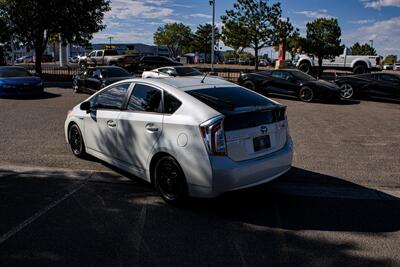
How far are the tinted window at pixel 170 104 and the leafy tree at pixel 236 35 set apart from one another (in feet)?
99.5

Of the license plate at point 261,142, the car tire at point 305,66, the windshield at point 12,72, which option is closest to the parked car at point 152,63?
the car tire at point 305,66

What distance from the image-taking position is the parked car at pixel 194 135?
4.19 meters

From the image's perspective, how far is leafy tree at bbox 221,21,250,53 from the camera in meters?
33.8

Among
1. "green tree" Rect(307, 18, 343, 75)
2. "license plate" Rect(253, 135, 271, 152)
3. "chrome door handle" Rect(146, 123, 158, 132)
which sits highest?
"green tree" Rect(307, 18, 343, 75)

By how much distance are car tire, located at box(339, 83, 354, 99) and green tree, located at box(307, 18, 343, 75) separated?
13.0 metres

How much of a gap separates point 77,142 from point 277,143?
3619 mm

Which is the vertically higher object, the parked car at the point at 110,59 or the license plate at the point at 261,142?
the parked car at the point at 110,59

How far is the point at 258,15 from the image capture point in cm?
3316

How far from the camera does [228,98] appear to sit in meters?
4.77

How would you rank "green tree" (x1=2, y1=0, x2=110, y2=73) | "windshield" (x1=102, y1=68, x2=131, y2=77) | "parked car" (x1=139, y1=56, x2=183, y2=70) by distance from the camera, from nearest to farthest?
1. "windshield" (x1=102, y1=68, x2=131, y2=77)
2. "green tree" (x1=2, y1=0, x2=110, y2=73)
3. "parked car" (x1=139, y1=56, x2=183, y2=70)

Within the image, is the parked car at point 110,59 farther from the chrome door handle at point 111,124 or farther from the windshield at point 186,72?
the chrome door handle at point 111,124

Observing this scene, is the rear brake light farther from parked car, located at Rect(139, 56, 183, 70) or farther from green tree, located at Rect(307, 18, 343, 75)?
parked car, located at Rect(139, 56, 183, 70)

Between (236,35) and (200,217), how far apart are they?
31.4 metres

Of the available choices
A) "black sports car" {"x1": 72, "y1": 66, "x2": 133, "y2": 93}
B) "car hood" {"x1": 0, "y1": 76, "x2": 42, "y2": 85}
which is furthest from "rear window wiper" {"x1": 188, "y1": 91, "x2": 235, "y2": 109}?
"car hood" {"x1": 0, "y1": 76, "x2": 42, "y2": 85}
